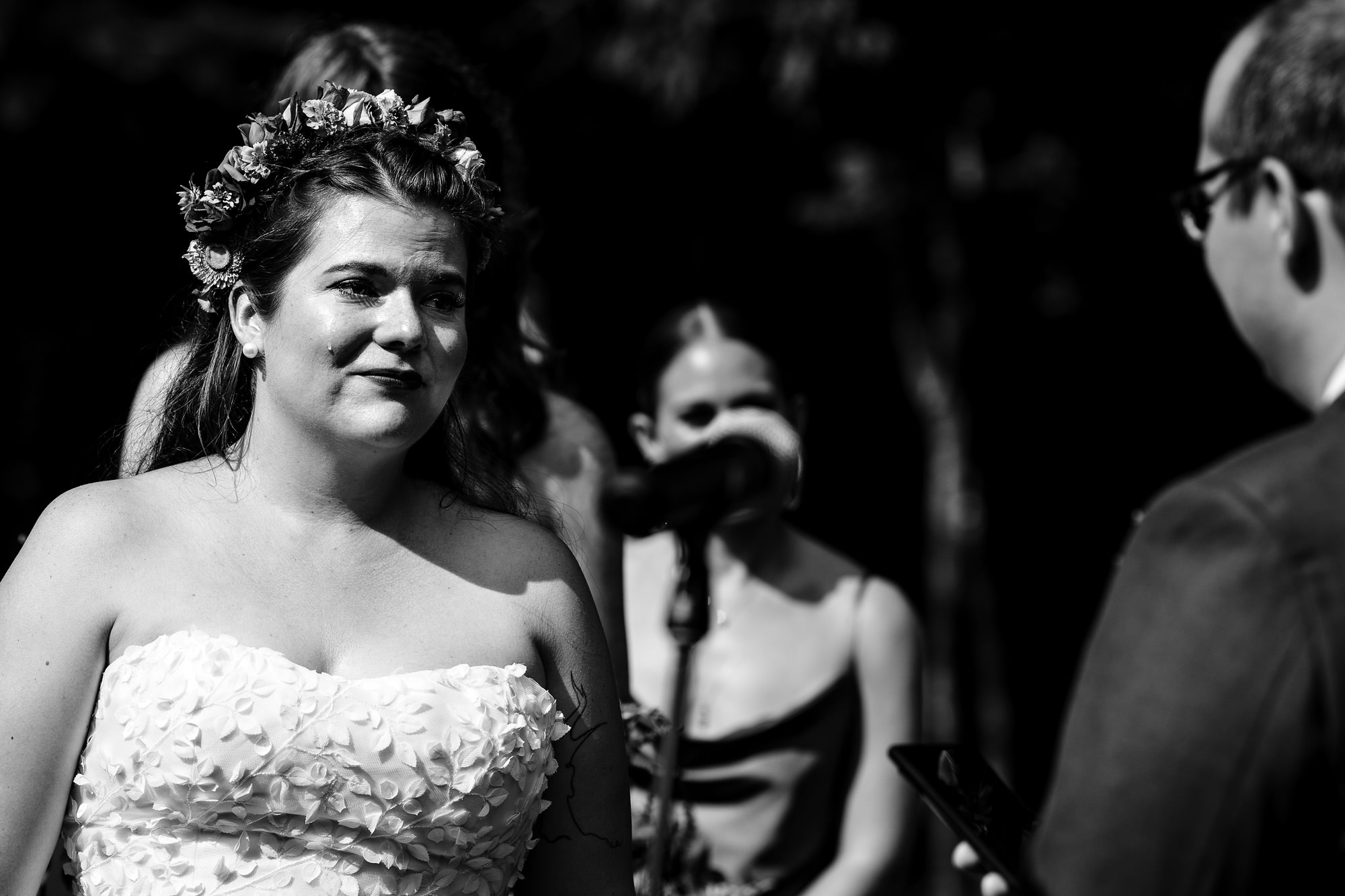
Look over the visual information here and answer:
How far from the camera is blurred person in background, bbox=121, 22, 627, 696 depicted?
379 centimetres

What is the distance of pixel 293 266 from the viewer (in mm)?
3096

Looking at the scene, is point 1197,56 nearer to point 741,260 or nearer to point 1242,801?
point 741,260

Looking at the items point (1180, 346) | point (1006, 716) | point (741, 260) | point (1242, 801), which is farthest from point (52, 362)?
point (1242, 801)

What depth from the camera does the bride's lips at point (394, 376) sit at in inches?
118

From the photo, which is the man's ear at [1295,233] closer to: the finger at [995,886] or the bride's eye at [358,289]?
the finger at [995,886]

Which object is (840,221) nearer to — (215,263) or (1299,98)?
(215,263)

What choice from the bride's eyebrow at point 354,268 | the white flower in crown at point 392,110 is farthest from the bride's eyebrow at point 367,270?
the white flower in crown at point 392,110

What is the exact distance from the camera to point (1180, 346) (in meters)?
10.5

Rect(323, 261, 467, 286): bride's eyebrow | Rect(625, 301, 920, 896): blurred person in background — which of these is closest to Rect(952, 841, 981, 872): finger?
Rect(625, 301, 920, 896): blurred person in background

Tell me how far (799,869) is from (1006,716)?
21.6 ft

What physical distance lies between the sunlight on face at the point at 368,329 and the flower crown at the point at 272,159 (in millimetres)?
175

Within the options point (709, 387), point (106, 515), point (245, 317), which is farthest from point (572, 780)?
point (709, 387)

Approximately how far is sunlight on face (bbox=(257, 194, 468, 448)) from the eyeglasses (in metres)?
1.45

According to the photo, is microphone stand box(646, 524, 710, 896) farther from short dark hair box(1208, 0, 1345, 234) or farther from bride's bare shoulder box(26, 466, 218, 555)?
bride's bare shoulder box(26, 466, 218, 555)
